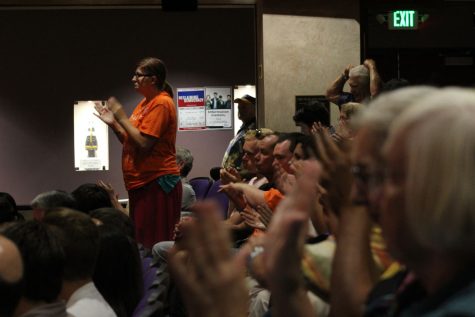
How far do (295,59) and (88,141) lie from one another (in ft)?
13.2

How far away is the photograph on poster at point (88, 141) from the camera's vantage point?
1070 cm

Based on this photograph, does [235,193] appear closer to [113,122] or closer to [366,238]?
[113,122]

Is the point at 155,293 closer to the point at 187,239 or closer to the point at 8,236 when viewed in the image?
the point at 8,236

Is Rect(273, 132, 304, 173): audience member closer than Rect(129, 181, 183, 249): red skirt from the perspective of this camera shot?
Yes

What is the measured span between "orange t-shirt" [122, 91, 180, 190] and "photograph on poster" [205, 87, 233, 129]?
546 cm

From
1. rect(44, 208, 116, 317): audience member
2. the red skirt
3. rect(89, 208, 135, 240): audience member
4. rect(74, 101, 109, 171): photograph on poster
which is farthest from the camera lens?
rect(74, 101, 109, 171): photograph on poster

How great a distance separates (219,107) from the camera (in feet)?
35.4

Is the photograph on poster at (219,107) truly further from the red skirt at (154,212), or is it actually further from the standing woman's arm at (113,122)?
the standing woman's arm at (113,122)

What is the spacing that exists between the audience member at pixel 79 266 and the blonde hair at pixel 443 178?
5.55 ft

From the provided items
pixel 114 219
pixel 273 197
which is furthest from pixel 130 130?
pixel 114 219

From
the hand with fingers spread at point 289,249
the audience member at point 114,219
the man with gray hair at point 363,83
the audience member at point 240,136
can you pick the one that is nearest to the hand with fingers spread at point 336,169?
the hand with fingers spread at point 289,249

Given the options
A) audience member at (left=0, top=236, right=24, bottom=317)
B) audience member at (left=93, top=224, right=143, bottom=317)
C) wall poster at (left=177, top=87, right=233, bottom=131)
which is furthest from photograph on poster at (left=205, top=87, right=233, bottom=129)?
audience member at (left=0, top=236, right=24, bottom=317)

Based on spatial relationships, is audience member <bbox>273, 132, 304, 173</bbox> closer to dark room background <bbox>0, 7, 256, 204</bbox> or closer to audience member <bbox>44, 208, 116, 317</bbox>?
audience member <bbox>44, 208, 116, 317</bbox>

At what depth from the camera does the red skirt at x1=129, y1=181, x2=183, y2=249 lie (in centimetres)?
523
